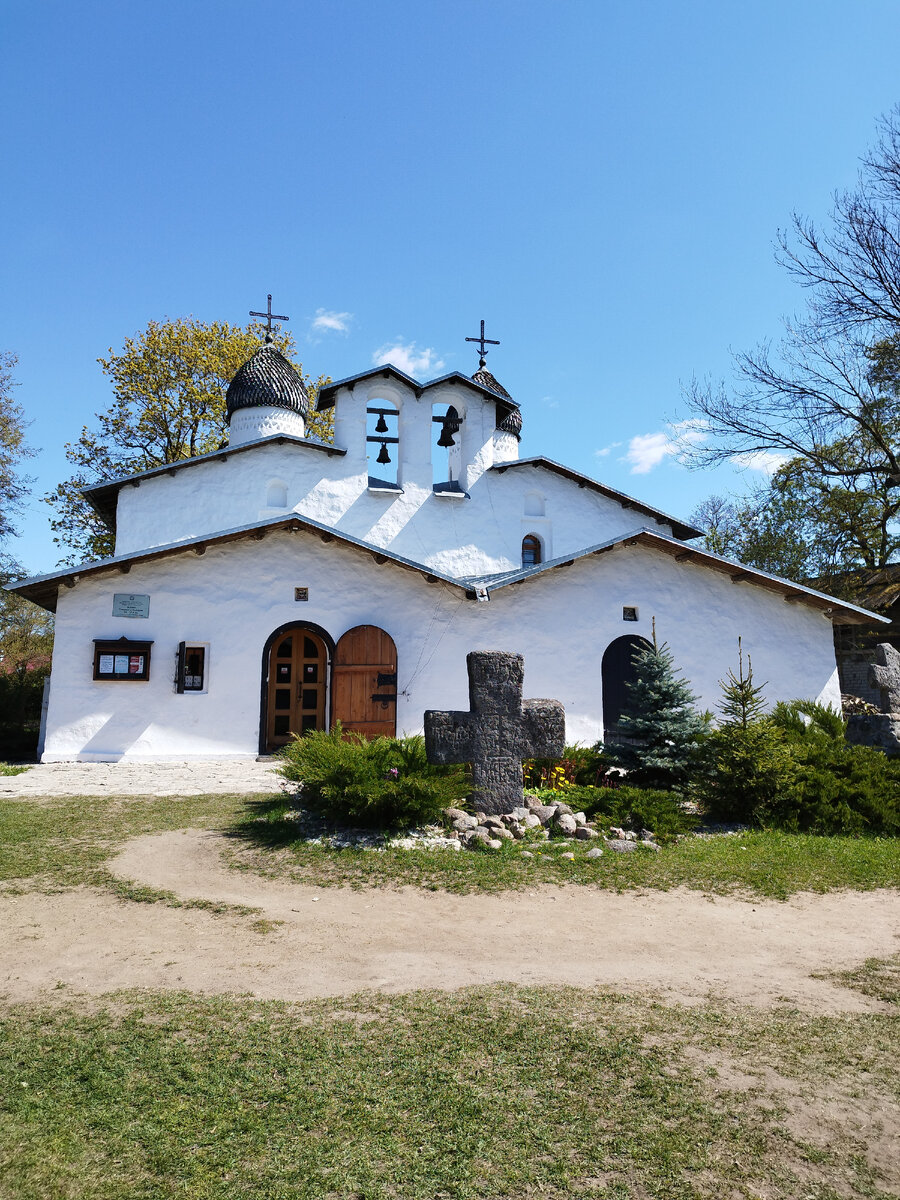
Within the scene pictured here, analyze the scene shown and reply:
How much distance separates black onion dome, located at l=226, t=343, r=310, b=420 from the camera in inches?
880

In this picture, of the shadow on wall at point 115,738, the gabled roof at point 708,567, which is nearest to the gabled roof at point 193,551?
the gabled roof at point 708,567

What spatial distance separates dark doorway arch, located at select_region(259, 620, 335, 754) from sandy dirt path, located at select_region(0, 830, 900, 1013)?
7.92 m

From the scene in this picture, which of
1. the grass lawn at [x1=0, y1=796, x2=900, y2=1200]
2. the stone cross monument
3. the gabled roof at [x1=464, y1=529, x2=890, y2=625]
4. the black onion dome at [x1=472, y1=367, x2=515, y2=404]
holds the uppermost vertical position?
the black onion dome at [x1=472, y1=367, x2=515, y2=404]

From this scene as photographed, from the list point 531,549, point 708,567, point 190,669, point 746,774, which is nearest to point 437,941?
point 746,774

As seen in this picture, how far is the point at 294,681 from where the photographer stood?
14.5 meters

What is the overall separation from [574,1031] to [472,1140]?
101 centimetres

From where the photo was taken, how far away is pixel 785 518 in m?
28.8

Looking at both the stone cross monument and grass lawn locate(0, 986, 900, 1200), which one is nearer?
grass lawn locate(0, 986, 900, 1200)

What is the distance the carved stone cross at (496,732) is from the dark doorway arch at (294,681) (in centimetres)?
657

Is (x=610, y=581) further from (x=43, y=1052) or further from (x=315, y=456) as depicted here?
(x=43, y=1052)

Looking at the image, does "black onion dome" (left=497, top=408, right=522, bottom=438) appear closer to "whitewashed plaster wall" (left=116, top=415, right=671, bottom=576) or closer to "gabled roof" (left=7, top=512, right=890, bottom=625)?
"whitewashed plaster wall" (left=116, top=415, right=671, bottom=576)

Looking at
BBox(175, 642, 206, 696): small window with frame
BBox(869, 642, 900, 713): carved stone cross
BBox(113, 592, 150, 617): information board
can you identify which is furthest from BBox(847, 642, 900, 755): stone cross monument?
BBox(113, 592, 150, 617): information board

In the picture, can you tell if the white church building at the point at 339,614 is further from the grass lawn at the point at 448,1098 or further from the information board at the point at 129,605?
the grass lawn at the point at 448,1098

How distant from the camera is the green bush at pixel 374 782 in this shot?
747 cm
